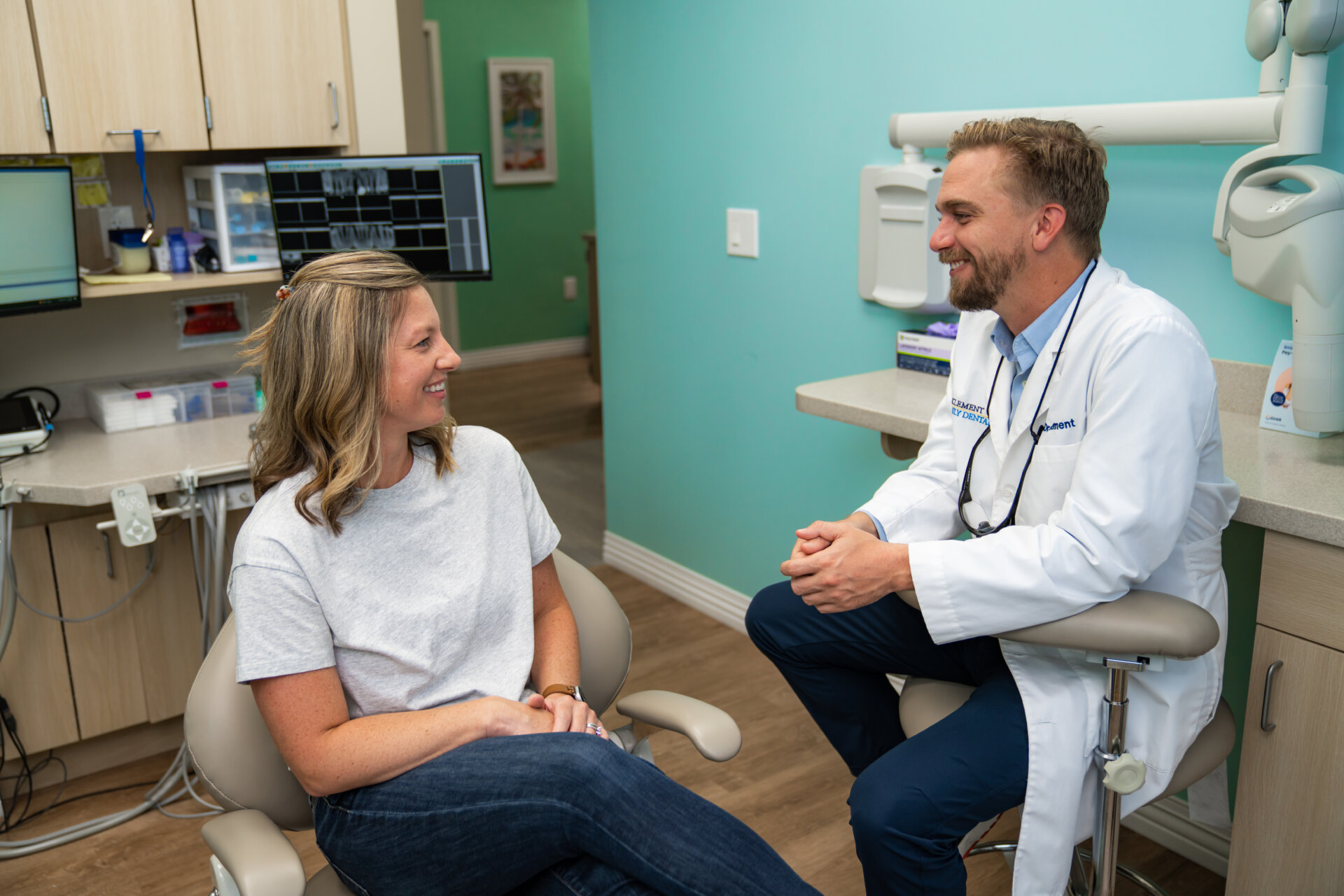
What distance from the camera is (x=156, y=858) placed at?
2.18 meters

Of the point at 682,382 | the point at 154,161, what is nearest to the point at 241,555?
the point at 154,161

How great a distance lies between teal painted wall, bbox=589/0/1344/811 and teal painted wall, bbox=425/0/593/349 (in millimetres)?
3248

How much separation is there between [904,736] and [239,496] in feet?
4.66

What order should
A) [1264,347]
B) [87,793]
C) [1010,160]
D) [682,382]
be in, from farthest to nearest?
[682,382] < [87,793] < [1264,347] < [1010,160]

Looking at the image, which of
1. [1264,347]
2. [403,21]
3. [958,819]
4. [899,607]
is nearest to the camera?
[958,819]

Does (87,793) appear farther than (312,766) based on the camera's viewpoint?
Yes

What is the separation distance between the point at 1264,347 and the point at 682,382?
5.51 feet

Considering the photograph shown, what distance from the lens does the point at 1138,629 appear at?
1.30m

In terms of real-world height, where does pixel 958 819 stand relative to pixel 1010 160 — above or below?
below

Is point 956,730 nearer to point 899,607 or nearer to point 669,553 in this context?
point 899,607

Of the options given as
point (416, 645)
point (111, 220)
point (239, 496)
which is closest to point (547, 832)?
point (416, 645)

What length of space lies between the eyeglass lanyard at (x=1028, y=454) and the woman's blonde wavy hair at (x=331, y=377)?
92cm

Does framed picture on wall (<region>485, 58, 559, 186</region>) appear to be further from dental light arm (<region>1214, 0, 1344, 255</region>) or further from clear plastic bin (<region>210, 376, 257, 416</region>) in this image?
dental light arm (<region>1214, 0, 1344, 255</region>)

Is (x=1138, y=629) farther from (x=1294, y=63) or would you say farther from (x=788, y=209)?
(x=788, y=209)
